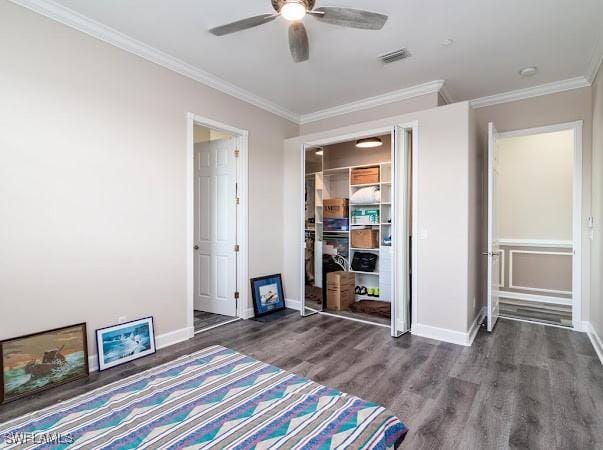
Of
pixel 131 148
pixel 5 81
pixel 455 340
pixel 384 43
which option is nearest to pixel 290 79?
pixel 384 43

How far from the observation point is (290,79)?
12.6ft

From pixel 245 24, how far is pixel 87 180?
5.99 feet

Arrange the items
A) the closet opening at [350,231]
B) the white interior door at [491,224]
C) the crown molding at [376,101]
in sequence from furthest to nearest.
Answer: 1. the closet opening at [350,231]
2. the crown molding at [376,101]
3. the white interior door at [491,224]

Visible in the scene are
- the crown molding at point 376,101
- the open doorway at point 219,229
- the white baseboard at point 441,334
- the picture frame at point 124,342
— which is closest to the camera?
the picture frame at point 124,342

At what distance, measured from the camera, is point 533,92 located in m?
3.98

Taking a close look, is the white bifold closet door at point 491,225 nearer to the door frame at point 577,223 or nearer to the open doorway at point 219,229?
the door frame at point 577,223

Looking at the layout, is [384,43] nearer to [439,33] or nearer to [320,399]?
[439,33]

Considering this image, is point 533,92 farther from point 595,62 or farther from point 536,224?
point 536,224

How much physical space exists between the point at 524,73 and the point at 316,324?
12.4ft

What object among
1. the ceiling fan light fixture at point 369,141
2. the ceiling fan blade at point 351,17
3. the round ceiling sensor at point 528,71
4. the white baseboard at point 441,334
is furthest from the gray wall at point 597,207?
the ceiling fan blade at point 351,17

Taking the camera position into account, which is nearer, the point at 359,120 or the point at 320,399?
the point at 320,399

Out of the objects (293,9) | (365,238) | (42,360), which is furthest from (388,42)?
(42,360)

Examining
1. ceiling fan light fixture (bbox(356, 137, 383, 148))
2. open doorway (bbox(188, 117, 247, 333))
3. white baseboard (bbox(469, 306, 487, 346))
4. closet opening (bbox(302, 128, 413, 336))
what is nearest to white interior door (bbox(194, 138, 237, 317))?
open doorway (bbox(188, 117, 247, 333))

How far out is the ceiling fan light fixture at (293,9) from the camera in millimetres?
2061
